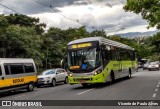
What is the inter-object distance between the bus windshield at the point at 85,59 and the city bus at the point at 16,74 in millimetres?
3355

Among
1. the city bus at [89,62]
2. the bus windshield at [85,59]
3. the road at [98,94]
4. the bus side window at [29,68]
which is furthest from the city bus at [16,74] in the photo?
the bus windshield at [85,59]

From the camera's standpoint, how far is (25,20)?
192 feet

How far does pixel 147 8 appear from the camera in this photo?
20734mm

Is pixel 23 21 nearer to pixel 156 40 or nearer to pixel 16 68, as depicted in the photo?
pixel 156 40

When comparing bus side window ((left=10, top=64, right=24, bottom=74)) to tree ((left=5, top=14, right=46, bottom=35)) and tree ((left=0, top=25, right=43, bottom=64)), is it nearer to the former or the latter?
tree ((left=0, top=25, right=43, bottom=64))

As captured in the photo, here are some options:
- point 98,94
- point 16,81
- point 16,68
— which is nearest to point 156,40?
point 16,68

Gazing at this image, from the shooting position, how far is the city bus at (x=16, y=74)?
20.4m

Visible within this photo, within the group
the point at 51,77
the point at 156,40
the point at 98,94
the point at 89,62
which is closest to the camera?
the point at 98,94

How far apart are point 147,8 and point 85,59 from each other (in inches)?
201

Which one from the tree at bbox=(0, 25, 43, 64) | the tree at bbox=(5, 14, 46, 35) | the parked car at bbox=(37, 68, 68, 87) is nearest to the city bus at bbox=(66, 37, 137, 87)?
the parked car at bbox=(37, 68, 68, 87)

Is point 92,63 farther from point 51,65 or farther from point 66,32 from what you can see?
point 66,32

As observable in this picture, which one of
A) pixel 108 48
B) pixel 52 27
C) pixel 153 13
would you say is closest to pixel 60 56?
pixel 52 27

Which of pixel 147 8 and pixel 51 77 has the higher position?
pixel 147 8

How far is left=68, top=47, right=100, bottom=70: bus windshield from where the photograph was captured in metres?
21.6
